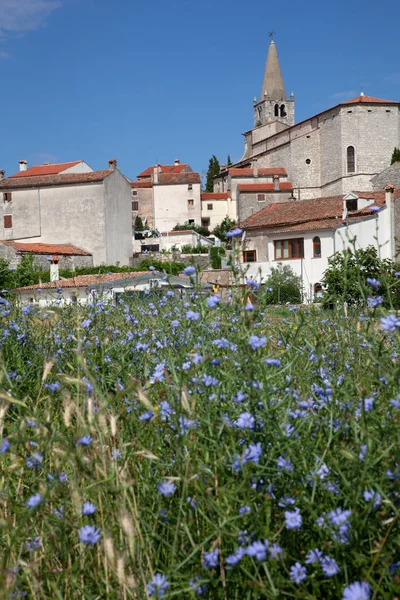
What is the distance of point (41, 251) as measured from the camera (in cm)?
4153

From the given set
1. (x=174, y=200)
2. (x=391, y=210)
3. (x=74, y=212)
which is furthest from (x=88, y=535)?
(x=174, y=200)

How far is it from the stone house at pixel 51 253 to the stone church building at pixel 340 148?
111ft

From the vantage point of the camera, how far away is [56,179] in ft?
160

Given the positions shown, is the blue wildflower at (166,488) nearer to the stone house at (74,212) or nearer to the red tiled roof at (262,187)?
the stone house at (74,212)

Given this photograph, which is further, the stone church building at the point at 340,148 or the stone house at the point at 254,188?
the stone church building at the point at 340,148

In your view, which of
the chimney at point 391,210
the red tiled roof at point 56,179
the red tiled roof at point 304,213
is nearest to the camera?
the chimney at point 391,210

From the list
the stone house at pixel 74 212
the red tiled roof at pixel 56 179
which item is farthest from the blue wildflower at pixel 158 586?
the red tiled roof at pixel 56 179

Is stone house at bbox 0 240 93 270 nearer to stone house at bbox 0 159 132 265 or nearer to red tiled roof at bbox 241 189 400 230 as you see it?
stone house at bbox 0 159 132 265

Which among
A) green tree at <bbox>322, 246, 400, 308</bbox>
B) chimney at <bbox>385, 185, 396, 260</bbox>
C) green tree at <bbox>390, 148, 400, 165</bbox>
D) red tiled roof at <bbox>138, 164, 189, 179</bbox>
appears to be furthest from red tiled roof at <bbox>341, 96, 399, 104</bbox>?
green tree at <bbox>322, 246, 400, 308</bbox>

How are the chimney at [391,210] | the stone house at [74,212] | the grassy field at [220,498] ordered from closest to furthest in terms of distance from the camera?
the grassy field at [220,498] < the chimney at [391,210] < the stone house at [74,212]

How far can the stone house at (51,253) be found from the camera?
136 feet

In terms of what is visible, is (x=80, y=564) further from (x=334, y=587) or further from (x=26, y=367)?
(x=26, y=367)

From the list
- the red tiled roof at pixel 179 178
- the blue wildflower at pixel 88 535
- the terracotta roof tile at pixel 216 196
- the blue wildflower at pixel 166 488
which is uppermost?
the red tiled roof at pixel 179 178

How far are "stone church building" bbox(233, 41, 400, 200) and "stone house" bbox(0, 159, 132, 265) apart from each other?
29.2m
